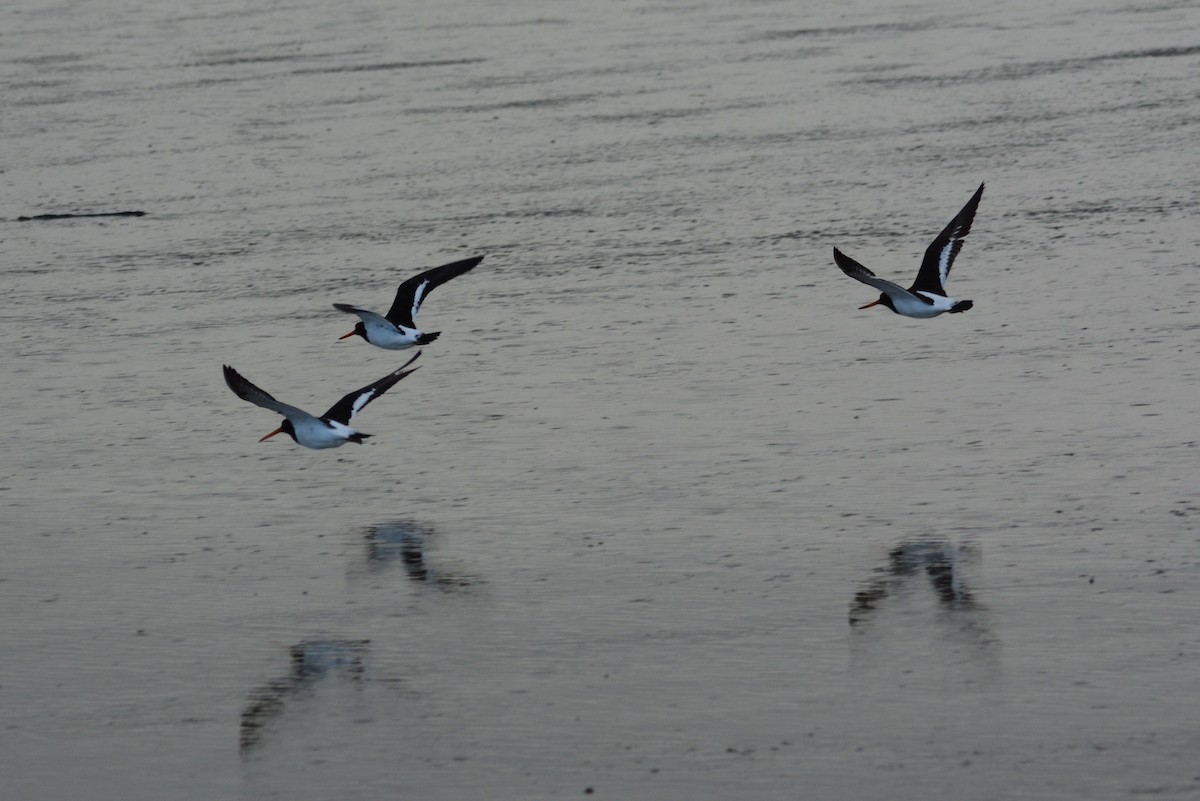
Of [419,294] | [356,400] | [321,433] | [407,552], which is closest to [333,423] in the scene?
[321,433]

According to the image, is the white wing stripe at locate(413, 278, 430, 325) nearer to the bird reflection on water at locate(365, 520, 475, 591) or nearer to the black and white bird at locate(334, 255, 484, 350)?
the black and white bird at locate(334, 255, 484, 350)

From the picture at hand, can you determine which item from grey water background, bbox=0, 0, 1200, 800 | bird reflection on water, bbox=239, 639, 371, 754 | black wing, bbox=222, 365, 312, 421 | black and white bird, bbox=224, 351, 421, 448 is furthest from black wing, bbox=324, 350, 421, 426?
bird reflection on water, bbox=239, 639, 371, 754

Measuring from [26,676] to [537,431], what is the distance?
14.5 ft

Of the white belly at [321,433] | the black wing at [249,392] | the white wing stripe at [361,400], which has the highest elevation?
the black wing at [249,392]

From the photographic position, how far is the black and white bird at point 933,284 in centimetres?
1477

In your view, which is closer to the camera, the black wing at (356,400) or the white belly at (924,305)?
the black wing at (356,400)

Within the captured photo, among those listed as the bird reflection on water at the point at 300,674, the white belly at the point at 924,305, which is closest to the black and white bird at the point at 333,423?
the bird reflection on water at the point at 300,674

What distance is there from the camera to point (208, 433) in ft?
46.2

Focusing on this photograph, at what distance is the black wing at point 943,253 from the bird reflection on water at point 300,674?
19.8 ft

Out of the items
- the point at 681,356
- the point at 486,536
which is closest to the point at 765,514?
the point at 486,536

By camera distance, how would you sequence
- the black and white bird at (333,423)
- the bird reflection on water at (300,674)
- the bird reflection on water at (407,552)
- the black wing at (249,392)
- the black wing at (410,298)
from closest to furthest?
the bird reflection on water at (300,674) → the bird reflection on water at (407,552) → the black wing at (249,392) → the black and white bird at (333,423) → the black wing at (410,298)

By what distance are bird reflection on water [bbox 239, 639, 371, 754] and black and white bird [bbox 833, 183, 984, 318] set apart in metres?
5.23

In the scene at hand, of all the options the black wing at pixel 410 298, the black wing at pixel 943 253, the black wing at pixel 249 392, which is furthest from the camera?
the black wing at pixel 943 253

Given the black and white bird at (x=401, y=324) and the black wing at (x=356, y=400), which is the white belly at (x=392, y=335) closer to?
the black and white bird at (x=401, y=324)
